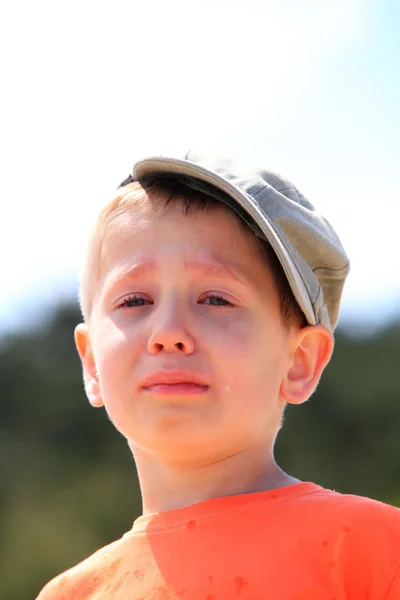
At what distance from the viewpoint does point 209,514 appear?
7.70ft

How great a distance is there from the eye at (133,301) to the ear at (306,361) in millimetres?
427

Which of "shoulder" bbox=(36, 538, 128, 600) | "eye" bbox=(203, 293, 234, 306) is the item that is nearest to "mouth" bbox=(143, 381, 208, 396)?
→ "eye" bbox=(203, 293, 234, 306)

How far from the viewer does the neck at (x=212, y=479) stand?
2445 mm

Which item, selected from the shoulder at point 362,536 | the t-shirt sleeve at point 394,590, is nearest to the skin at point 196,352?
Result: the shoulder at point 362,536

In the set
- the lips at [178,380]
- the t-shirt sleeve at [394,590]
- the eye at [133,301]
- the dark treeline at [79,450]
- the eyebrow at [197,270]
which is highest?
the eyebrow at [197,270]

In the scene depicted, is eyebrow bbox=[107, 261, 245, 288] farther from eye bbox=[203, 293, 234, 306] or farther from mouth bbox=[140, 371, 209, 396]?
mouth bbox=[140, 371, 209, 396]

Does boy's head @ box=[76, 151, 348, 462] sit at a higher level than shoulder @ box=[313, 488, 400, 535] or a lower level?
higher

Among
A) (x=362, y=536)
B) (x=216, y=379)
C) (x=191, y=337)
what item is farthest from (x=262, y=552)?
(x=191, y=337)

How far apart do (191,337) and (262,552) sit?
0.53 m

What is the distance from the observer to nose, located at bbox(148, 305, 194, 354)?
231 cm

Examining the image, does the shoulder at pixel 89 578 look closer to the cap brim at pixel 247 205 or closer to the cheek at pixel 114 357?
the cheek at pixel 114 357

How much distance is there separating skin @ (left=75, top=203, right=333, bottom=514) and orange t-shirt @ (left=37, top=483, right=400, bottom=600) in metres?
0.11

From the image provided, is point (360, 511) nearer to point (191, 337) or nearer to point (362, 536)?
point (362, 536)

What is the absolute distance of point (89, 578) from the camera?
2488 mm
